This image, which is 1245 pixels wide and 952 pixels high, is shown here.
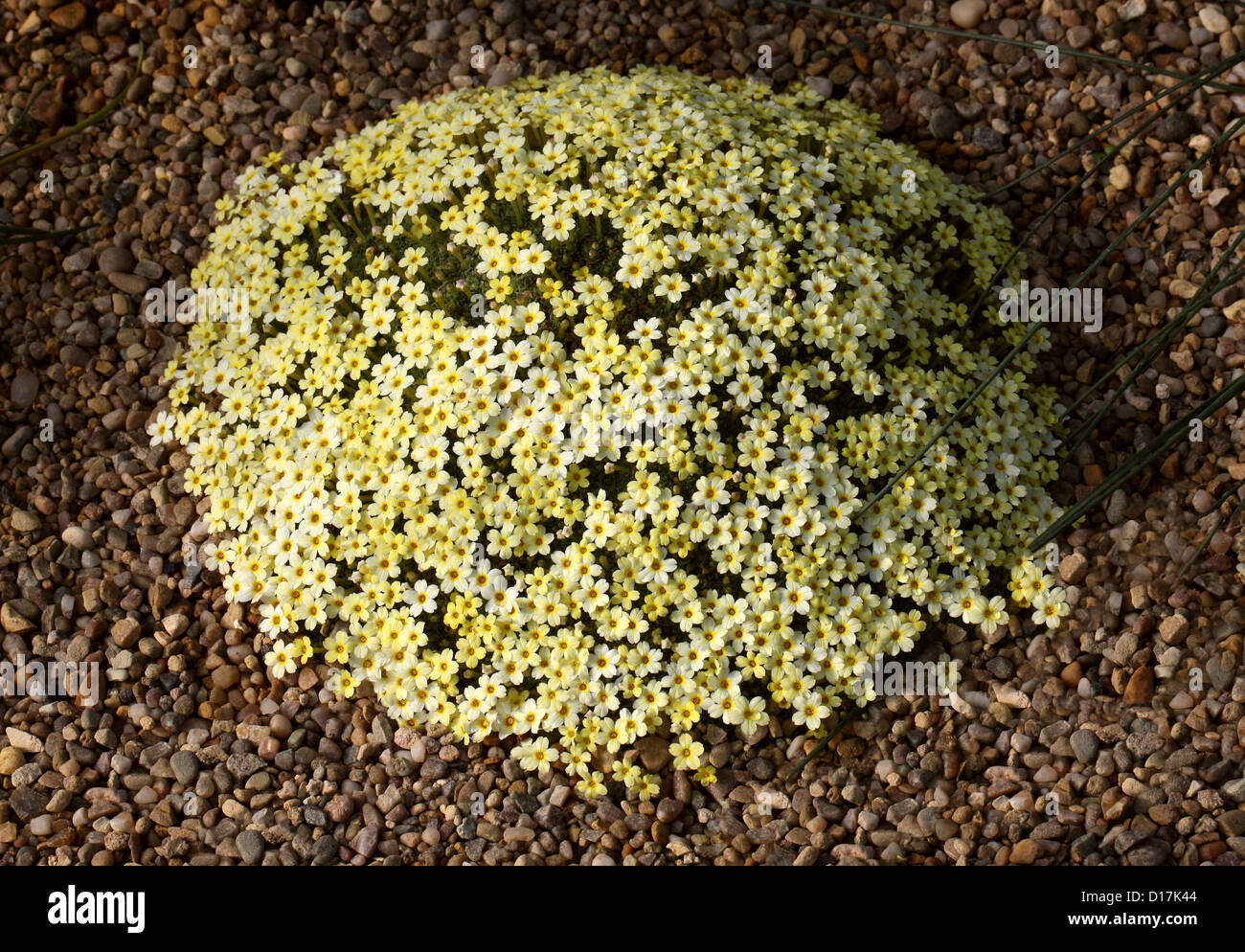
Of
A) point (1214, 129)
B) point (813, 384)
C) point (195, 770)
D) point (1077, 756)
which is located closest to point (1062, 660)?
point (1077, 756)

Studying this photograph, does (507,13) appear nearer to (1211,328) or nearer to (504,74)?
(504,74)

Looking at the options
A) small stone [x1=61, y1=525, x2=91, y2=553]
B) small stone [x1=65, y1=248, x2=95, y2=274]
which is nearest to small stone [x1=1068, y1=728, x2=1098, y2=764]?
small stone [x1=61, y1=525, x2=91, y2=553]

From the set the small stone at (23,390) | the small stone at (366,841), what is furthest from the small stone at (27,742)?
the small stone at (23,390)

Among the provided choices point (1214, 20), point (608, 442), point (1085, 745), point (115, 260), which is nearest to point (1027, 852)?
point (1085, 745)

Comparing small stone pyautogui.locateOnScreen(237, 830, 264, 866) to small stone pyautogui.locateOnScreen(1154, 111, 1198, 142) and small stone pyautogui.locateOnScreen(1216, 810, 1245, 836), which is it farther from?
small stone pyautogui.locateOnScreen(1154, 111, 1198, 142)

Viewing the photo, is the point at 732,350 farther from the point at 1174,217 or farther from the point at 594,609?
the point at 1174,217
